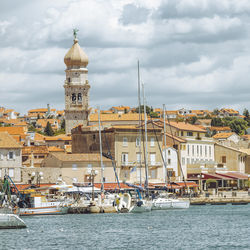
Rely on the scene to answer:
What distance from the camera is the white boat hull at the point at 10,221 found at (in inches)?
2430

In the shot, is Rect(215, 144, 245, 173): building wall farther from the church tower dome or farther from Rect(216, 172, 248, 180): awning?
the church tower dome

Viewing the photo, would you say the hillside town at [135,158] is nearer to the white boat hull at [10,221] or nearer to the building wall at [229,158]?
the building wall at [229,158]

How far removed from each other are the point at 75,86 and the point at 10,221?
10804 centimetres

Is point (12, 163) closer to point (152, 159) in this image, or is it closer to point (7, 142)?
point (7, 142)

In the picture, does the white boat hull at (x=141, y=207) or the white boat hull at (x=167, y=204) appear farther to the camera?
the white boat hull at (x=167, y=204)

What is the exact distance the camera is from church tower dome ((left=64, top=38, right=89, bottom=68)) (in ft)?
553

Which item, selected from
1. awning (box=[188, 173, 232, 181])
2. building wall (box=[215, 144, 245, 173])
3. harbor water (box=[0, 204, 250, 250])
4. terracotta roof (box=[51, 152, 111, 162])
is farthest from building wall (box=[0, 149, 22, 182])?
building wall (box=[215, 144, 245, 173])

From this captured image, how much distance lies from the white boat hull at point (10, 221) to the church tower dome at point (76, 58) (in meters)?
107

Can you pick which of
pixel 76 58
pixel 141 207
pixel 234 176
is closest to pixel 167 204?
pixel 141 207

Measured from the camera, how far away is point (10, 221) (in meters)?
62.3

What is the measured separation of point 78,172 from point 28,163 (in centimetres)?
2170

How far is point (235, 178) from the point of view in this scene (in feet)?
410

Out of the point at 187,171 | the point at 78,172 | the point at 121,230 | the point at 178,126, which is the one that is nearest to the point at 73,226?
the point at 121,230

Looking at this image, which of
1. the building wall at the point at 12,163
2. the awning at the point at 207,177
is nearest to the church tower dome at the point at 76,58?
the awning at the point at 207,177
